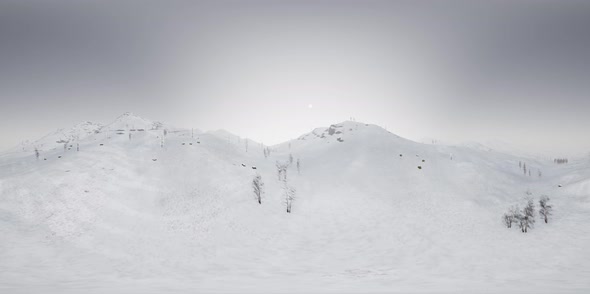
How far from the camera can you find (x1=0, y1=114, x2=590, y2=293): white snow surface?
122 feet

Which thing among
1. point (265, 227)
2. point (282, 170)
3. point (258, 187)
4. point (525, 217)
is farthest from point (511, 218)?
point (282, 170)

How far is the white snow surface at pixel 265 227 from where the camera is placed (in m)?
37.2

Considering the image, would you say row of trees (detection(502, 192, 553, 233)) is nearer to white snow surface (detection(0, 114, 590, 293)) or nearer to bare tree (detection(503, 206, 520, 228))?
bare tree (detection(503, 206, 520, 228))

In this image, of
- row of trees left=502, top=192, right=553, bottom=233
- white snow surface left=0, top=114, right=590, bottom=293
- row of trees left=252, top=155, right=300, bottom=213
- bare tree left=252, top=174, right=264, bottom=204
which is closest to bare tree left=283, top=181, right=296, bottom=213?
row of trees left=252, top=155, right=300, bottom=213

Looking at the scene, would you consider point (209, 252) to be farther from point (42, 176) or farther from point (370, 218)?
point (42, 176)

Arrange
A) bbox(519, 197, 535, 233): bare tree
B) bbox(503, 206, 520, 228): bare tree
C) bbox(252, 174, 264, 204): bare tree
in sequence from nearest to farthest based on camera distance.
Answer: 1. bbox(519, 197, 535, 233): bare tree
2. bbox(503, 206, 520, 228): bare tree
3. bbox(252, 174, 264, 204): bare tree

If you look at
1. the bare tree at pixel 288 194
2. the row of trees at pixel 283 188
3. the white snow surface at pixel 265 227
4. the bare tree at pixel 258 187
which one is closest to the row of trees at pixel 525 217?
the white snow surface at pixel 265 227

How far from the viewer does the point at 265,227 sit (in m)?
58.0

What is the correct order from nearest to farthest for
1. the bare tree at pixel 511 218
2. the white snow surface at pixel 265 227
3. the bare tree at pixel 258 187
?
the white snow surface at pixel 265 227
the bare tree at pixel 511 218
the bare tree at pixel 258 187

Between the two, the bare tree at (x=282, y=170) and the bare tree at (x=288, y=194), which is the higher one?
the bare tree at (x=282, y=170)

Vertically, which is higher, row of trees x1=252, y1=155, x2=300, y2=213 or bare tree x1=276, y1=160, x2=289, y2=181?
bare tree x1=276, y1=160, x2=289, y2=181

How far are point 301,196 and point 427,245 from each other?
1168 inches

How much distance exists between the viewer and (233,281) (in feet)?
122

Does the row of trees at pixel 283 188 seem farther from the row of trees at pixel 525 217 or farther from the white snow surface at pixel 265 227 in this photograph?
the row of trees at pixel 525 217
